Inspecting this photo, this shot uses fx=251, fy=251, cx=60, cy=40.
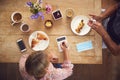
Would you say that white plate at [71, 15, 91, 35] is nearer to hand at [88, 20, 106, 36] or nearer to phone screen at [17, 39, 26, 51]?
hand at [88, 20, 106, 36]

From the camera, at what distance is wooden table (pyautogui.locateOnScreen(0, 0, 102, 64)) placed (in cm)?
192

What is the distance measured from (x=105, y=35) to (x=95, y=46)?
0.42 feet

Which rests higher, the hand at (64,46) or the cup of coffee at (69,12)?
the cup of coffee at (69,12)

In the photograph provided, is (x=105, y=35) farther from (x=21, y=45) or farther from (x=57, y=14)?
(x=21, y=45)

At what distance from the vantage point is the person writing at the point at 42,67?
1727 millimetres

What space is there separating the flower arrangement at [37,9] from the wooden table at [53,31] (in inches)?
2.1

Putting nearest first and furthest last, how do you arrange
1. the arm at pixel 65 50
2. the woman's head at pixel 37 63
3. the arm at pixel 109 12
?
the woman's head at pixel 37 63
the arm at pixel 65 50
the arm at pixel 109 12

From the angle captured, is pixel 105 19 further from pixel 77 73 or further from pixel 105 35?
pixel 77 73

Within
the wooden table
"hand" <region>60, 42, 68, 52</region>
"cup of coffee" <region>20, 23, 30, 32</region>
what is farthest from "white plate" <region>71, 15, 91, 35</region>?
"cup of coffee" <region>20, 23, 30, 32</region>

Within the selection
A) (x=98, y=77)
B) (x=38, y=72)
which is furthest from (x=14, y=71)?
(x=38, y=72)

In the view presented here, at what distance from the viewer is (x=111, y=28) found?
2154 millimetres

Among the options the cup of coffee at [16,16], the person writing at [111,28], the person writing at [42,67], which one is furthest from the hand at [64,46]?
the cup of coffee at [16,16]

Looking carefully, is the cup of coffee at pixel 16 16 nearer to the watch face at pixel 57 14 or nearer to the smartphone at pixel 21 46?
the smartphone at pixel 21 46

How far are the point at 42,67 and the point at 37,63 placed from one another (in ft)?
0.15
